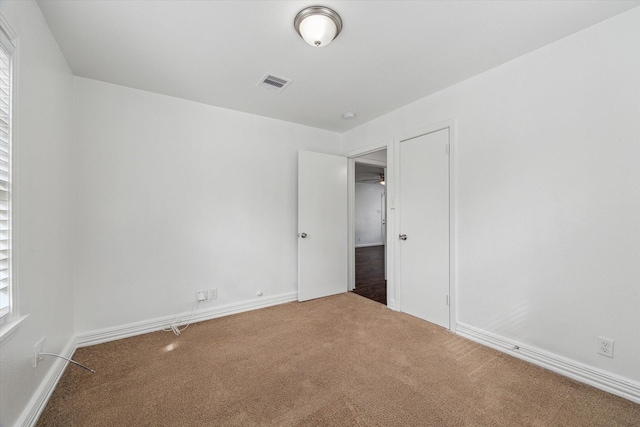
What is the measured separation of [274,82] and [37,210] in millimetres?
2046

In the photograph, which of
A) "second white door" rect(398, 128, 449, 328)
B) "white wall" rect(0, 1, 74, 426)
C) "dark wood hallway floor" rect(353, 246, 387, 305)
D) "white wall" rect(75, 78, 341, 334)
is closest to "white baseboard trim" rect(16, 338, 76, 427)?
"white wall" rect(0, 1, 74, 426)

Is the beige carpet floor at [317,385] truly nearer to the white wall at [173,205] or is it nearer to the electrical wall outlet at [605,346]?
the electrical wall outlet at [605,346]

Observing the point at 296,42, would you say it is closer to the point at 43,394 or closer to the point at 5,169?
the point at 5,169

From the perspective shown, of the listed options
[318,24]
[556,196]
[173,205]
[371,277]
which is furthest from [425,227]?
[173,205]

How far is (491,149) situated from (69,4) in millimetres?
3232

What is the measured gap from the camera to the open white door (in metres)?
3.59

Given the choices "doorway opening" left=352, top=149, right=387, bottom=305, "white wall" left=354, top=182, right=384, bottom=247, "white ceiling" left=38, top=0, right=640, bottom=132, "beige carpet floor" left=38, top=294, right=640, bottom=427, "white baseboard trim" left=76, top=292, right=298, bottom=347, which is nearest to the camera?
"beige carpet floor" left=38, top=294, right=640, bottom=427

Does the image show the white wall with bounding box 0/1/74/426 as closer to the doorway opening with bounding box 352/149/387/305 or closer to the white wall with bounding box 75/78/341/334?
the white wall with bounding box 75/78/341/334

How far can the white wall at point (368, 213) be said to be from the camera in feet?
30.1

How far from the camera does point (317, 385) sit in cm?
182

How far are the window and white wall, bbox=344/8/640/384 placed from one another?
3180 millimetres

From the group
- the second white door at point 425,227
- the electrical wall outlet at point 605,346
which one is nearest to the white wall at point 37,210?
the second white door at point 425,227

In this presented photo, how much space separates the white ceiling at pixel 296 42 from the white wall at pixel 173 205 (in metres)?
0.38

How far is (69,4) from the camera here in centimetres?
162
